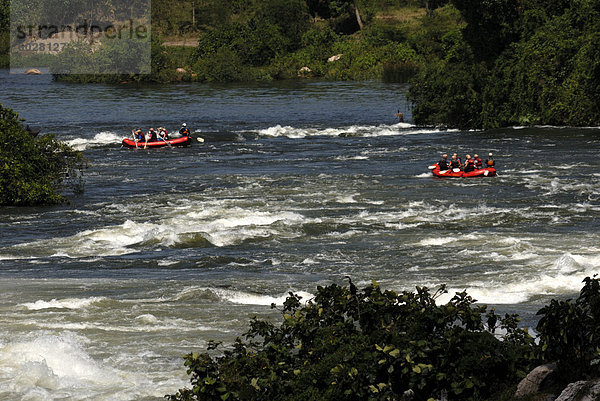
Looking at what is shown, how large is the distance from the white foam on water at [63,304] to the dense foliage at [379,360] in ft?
22.5

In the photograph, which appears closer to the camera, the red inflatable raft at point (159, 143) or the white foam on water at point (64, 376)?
the white foam on water at point (64, 376)

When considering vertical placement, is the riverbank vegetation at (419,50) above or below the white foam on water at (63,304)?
above

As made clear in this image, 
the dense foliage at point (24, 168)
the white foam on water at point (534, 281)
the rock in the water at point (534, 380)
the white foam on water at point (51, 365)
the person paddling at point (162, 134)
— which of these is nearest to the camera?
the rock in the water at point (534, 380)

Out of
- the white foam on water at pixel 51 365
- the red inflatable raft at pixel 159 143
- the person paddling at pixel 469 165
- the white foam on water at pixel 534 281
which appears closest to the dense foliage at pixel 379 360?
the white foam on water at pixel 51 365

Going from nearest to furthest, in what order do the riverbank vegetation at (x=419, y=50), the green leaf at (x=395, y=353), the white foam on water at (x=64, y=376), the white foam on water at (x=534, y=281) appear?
the green leaf at (x=395, y=353) < the white foam on water at (x=64, y=376) < the white foam on water at (x=534, y=281) < the riverbank vegetation at (x=419, y=50)

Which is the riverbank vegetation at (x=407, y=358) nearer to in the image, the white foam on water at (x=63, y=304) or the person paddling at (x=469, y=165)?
the white foam on water at (x=63, y=304)

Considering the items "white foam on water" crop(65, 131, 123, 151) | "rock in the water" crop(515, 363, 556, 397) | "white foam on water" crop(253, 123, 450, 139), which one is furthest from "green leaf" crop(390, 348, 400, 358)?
"white foam on water" crop(253, 123, 450, 139)

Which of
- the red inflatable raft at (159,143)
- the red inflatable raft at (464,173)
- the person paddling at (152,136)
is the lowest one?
the red inflatable raft at (159,143)

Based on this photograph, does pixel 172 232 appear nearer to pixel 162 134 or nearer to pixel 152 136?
pixel 152 136

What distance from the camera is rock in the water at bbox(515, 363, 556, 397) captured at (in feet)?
32.6

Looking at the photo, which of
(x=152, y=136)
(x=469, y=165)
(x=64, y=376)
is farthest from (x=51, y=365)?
(x=152, y=136)

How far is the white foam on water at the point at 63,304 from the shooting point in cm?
1773

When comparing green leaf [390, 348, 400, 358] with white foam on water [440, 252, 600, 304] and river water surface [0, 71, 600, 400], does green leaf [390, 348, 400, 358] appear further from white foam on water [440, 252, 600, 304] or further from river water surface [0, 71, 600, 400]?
white foam on water [440, 252, 600, 304]

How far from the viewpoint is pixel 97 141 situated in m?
47.9
